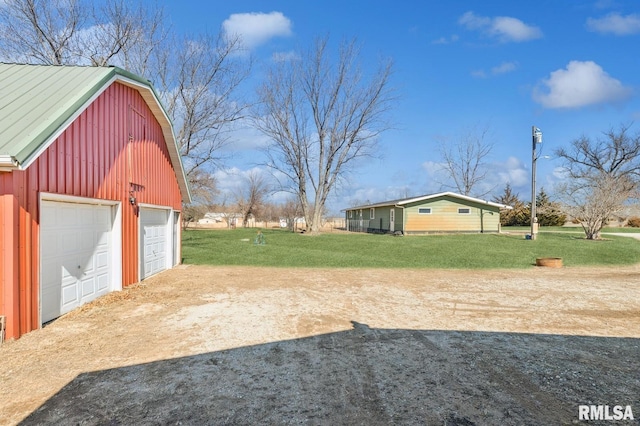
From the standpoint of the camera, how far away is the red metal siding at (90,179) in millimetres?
4945

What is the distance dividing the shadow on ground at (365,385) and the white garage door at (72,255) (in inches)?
120

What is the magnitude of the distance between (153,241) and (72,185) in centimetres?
485

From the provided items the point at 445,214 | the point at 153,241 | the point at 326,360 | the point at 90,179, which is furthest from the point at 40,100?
the point at 445,214

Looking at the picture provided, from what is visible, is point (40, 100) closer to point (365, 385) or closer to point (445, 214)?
point (365, 385)

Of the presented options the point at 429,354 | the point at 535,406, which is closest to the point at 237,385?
the point at 429,354

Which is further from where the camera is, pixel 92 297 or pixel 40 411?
pixel 92 297

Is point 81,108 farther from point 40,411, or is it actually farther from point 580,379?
point 580,379

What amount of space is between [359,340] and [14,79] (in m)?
8.53

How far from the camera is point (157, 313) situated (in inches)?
256

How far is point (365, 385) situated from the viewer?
3627 millimetres

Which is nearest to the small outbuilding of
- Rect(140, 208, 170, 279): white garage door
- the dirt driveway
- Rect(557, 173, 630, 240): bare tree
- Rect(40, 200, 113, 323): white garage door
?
Rect(557, 173, 630, 240): bare tree

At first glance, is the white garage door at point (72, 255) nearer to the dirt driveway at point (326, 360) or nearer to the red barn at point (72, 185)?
the red barn at point (72, 185)

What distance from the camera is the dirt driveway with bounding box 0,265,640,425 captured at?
3.15 m

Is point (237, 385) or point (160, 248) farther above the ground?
point (160, 248)
